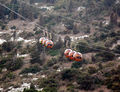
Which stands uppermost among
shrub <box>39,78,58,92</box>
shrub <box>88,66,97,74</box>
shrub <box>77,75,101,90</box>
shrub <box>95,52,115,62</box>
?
shrub <box>95,52,115,62</box>

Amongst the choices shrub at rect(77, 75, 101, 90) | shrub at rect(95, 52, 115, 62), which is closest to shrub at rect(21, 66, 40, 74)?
shrub at rect(77, 75, 101, 90)

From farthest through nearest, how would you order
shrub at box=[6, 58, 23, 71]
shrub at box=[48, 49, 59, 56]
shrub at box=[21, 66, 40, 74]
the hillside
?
1. shrub at box=[48, 49, 59, 56]
2. shrub at box=[6, 58, 23, 71]
3. shrub at box=[21, 66, 40, 74]
4. the hillside

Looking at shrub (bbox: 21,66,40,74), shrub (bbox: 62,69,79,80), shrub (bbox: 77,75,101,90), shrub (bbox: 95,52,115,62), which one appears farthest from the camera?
shrub (bbox: 95,52,115,62)

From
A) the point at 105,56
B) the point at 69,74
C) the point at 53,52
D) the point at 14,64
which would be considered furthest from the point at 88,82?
the point at 53,52

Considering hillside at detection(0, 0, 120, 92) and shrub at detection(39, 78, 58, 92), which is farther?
hillside at detection(0, 0, 120, 92)

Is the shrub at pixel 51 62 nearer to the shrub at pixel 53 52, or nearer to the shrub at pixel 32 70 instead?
the shrub at pixel 32 70

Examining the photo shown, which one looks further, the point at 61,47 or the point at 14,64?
the point at 61,47

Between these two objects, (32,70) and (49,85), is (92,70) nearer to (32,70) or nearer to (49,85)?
(49,85)

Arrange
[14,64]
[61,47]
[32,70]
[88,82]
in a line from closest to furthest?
[88,82] < [32,70] < [14,64] < [61,47]

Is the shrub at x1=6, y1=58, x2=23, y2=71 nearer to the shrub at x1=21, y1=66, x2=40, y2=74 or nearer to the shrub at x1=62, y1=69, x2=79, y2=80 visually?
the shrub at x1=21, y1=66, x2=40, y2=74

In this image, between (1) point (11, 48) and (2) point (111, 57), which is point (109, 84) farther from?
(1) point (11, 48)
